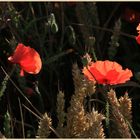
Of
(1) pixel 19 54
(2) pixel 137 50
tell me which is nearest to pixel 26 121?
(1) pixel 19 54

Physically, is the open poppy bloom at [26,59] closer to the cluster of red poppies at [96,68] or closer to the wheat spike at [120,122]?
the cluster of red poppies at [96,68]

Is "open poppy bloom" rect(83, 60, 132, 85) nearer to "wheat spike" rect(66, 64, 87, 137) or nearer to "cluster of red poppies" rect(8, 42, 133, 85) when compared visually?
"cluster of red poppies" rect(8, 42, 133, 85)

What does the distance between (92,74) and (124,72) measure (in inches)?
5.2

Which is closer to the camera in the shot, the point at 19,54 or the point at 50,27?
the point at 19,54

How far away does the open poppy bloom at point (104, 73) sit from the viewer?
97cm

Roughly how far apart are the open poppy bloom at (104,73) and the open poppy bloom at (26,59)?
0.20 metres

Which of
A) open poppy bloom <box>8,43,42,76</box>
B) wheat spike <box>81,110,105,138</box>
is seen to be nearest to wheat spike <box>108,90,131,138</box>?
wheat spike <box>81,110,105,138</box>

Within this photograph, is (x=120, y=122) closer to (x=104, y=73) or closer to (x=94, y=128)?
(x=94, y=128)

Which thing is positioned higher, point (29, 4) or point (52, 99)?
point (29, 4)

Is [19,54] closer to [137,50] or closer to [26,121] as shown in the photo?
[26,121]

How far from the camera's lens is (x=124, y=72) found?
106 cm

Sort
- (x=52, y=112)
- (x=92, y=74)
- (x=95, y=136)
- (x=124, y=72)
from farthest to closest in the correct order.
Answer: (x=52, y=112) < (x=124, y=72) < (x=92, y=74) < (x=95, y=136)

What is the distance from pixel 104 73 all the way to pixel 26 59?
250 millimetres

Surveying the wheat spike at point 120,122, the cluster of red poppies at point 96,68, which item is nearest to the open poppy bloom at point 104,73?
the cluster of red poppies at point 96,68
